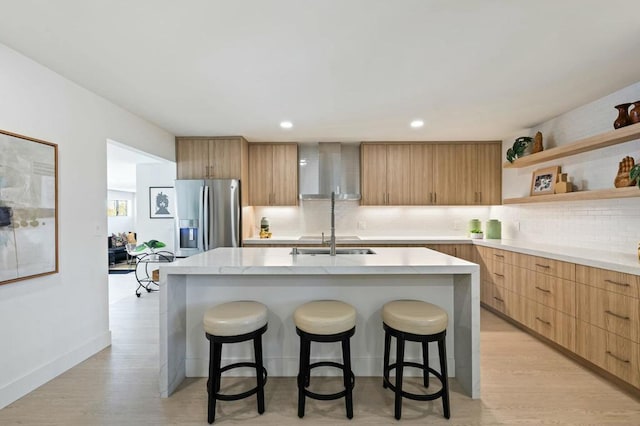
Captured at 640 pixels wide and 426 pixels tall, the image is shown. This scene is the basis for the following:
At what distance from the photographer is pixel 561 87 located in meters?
2.67

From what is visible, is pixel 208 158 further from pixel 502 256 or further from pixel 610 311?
pixel 610 311

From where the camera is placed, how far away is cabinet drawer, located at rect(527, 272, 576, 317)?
8.71 feet

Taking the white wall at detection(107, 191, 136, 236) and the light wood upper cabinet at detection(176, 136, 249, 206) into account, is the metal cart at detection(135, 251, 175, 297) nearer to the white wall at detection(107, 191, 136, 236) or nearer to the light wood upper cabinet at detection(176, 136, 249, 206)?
the light wood upper cabinet at detection(176, 136, 249, 206)

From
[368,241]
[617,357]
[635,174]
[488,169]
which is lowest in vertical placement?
[617,357]

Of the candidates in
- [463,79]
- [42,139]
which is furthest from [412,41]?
[42,139]

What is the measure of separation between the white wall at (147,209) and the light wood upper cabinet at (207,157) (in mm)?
1515

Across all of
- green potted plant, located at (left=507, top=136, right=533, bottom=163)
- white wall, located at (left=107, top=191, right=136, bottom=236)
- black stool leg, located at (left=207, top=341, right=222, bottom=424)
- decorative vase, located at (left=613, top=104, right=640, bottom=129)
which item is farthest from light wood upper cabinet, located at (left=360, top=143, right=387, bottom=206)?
white wall, located at (left=107, top=191, right=136, bottom=236)

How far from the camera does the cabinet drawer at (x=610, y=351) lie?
6.92 ft

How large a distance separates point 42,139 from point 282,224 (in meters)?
3.19

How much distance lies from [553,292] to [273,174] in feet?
12.2

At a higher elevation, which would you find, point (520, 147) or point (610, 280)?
point (520, 147)

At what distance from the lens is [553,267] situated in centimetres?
285

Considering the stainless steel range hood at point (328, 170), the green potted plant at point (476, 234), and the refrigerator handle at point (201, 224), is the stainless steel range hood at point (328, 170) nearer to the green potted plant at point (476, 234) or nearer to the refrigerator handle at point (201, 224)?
the refrigerator handle at point (201, 224)

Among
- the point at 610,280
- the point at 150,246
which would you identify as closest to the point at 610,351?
the point at 610,280
